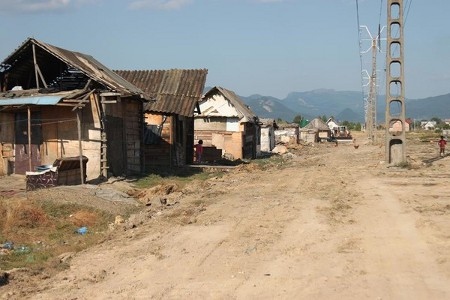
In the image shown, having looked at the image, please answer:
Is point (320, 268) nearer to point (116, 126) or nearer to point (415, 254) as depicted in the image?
point (415, 254)

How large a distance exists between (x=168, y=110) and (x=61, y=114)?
7.49m

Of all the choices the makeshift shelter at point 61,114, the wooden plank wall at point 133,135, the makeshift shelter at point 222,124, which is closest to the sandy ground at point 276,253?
the makeshift shelter at point 61,114

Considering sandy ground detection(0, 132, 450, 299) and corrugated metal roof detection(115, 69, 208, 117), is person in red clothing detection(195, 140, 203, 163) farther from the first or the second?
sandy ground detection(0, 132, 450, 299)

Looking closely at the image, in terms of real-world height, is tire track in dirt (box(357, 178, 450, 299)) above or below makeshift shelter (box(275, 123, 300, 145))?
below

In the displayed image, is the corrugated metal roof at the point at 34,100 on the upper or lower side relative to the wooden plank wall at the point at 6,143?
upper

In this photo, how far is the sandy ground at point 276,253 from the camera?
7.12 meters

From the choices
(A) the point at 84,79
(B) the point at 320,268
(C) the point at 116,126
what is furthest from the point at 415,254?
(A) the point at 84,79

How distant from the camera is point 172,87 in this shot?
28.3 metres

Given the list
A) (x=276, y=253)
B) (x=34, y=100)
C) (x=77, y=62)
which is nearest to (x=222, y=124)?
(x=77, y=62)

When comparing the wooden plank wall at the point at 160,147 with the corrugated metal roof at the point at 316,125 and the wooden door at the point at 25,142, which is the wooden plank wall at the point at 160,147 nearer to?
the wooden door at the point at 25,142

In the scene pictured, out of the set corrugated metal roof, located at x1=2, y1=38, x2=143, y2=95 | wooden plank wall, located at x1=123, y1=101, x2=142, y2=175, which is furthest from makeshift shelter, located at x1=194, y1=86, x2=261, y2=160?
corrugated metal roof, located at x1=2, y1=38, x2=143, y2=95

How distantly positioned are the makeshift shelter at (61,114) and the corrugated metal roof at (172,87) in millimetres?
4677

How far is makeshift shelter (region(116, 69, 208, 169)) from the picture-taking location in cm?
2669

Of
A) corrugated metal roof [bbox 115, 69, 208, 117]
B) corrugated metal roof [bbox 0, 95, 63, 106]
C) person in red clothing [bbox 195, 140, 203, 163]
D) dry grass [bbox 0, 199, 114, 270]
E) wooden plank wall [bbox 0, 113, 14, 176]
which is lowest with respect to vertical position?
dry grass [bbox 0, 199, 114, 270]
